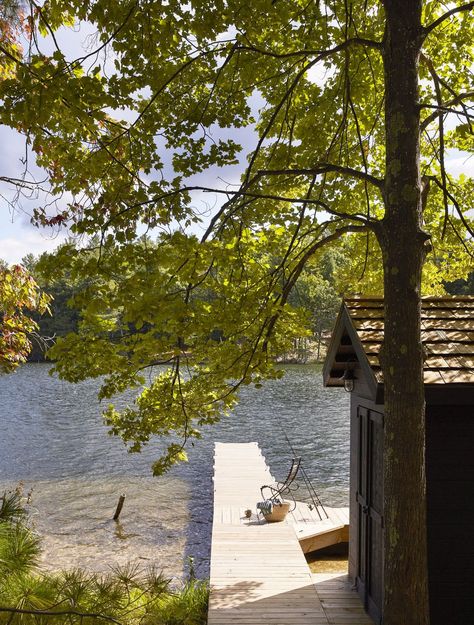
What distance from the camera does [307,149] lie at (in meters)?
8.47

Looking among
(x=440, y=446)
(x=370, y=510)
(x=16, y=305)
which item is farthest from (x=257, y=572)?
(x=16, y=305)

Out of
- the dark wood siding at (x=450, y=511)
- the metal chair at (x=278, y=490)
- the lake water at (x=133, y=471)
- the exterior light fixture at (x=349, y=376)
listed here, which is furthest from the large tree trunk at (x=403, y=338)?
the lake water at (x=133, y=471)

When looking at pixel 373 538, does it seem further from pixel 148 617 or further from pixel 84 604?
pixel 84 604

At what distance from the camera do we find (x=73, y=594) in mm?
4887

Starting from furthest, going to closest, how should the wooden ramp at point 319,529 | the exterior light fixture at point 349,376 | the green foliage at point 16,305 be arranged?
the wooden ramp at point 319,529 < the exterior light fixture at point 349,376 < the green foliage at point 16,305

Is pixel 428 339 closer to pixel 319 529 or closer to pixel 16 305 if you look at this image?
pixel 16 305

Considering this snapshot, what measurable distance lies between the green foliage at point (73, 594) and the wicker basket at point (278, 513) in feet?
11.0

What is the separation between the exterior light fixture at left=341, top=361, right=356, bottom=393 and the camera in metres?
8.27

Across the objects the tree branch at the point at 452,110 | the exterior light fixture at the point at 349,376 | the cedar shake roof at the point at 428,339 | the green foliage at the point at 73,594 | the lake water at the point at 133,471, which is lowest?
the lake water at the point at 133,471

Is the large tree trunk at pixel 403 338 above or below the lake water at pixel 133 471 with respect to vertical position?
above

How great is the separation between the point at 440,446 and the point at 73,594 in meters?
3.88

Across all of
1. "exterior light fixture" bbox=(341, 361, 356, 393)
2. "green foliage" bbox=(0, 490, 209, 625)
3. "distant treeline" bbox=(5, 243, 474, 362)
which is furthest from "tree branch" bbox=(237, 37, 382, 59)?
"distant treeline" bbox=(5, 243, 474, 362)

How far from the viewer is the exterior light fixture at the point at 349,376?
27.1ft

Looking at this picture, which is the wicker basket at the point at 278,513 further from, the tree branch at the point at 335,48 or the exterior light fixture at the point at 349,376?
the tree branch at the point at 335,48
